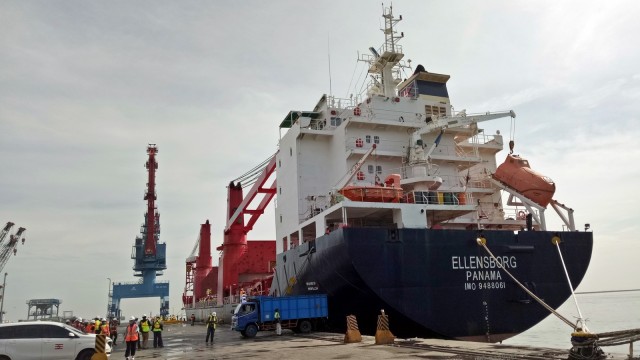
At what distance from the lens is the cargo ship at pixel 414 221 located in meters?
17.7

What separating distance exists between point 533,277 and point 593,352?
1018 cm

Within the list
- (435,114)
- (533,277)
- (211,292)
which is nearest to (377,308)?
(533,277)

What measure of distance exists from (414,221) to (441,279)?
2.61 metres

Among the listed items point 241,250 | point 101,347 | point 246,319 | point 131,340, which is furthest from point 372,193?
point 241,250

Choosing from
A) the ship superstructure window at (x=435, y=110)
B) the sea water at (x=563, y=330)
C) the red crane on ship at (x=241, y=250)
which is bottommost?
the sea water at (x=563, y=330)

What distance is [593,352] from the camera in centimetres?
938

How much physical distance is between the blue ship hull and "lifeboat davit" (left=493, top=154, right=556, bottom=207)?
2447mm

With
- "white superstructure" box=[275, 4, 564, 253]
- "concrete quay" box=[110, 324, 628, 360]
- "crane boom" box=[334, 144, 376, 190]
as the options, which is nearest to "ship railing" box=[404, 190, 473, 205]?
"white superstructure" box=[275, 4, 564, 253]

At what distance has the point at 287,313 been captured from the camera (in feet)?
65.8

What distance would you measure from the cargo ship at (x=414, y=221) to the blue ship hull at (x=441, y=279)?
1.7 inches

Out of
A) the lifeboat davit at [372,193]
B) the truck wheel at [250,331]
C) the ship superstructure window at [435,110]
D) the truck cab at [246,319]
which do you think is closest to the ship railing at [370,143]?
the ship superstructure window at [435,110]

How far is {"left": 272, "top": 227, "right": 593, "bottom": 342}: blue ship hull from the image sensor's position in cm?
1742

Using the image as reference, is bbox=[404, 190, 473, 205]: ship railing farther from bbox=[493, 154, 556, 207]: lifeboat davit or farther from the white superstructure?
bbox=[493, 154, 556, 207]: lifeboat davit

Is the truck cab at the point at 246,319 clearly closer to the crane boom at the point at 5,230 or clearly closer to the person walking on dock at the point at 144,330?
the person walking on dock at the point at 144,330
